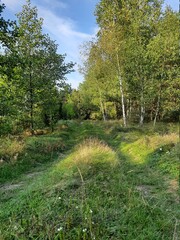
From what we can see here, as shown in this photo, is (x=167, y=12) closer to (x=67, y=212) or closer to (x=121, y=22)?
(x=121, y=22)

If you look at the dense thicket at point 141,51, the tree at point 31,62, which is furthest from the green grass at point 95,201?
the dense thicket at point 141,51

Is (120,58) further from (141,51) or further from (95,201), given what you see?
(95,201)

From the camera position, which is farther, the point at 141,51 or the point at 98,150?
the point at 141,51

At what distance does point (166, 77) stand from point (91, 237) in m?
21.1

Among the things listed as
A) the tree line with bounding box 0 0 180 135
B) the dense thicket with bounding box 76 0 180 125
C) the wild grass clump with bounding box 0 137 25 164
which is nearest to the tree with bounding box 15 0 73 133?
the tree line with bounding box 0 0 180 135

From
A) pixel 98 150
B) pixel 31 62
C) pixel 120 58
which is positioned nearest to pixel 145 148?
pixel 98 150

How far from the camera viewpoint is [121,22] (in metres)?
25.5

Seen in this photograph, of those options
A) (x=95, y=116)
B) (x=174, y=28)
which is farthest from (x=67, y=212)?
(x=95, y=116)

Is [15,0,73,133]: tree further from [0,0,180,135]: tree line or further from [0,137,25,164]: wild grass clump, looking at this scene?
[0,137,25,164]: wild grass clump

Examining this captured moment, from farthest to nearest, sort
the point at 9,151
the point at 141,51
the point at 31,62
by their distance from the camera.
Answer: the point at 141,51, the point at 31,62, the point at 9,151

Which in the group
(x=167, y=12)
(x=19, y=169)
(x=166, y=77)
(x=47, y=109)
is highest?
(x=167, y=12)

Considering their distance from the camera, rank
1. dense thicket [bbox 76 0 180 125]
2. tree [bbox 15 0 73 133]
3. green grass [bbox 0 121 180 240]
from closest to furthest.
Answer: green grass [bbox 0 121 180 240]
tree [bbox 15 0 73 133]
dense thicket [bbox 76 0 180 125]

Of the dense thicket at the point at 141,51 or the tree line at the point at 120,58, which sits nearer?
the tree line at the point at 120,58

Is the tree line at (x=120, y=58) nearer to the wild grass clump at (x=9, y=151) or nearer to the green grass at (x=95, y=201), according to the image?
the wild grass clump at (x=9, y=151)
